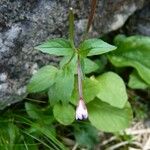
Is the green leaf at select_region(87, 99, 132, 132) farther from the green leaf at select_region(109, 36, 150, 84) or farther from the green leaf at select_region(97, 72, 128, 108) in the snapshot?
the green leaf at select_region(109, 36, 150, 84)

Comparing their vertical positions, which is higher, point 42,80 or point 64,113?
point 42,80

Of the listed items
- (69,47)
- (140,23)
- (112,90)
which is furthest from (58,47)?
(140,23)

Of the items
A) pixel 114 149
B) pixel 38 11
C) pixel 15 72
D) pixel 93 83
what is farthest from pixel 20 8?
pixel 114 149

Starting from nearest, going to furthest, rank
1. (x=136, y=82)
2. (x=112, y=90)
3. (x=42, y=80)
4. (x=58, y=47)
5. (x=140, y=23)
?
(x=58, y=47) → (x=42, y=80) → (x=112, y=90) → (x=136, y=82) → (x=140, y=23)

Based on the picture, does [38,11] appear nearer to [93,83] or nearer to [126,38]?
[93,83]

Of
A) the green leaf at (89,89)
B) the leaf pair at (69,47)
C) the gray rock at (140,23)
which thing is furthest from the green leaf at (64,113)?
the gray rock at (140,23)

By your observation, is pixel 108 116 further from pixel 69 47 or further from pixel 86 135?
pixel 69 47
